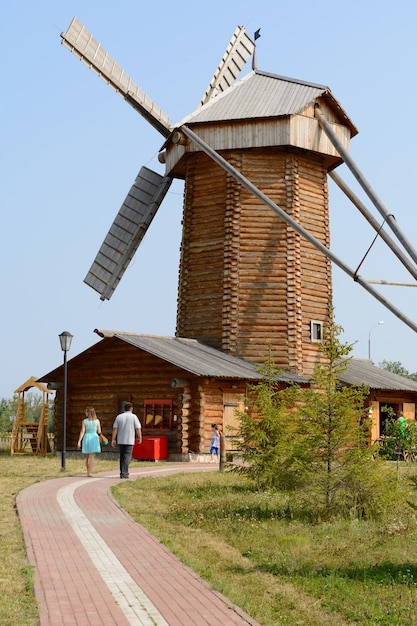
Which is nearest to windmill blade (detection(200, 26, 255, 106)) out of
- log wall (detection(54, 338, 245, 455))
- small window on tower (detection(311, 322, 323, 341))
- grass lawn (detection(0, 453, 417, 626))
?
small window on tower (detection(311, 322, 323, 341))

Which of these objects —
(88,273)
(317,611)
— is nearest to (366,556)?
(317,611)

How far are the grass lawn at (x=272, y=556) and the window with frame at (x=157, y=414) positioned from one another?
35.3 feet

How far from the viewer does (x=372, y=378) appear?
112 feet

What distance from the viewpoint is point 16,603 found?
23.3ft

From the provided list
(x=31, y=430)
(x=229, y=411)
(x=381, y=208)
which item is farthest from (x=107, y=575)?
(x=31, y=430)

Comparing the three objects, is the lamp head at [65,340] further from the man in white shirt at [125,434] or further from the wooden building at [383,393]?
the wooden building at [383,393]

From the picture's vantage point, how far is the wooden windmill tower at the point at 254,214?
29.4 metres

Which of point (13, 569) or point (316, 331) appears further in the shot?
point (316, 331)

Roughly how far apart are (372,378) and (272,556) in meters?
24.9

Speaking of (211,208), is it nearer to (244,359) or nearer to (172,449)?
(244,359)

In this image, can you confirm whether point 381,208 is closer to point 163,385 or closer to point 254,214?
point 163,385

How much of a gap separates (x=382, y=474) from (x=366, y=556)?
3.27 metres

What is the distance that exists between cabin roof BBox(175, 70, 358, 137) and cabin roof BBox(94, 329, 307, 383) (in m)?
8.12

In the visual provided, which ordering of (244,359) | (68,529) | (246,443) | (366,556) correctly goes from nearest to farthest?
(366,556)
(68,529)
(246,443)
(244,359)
